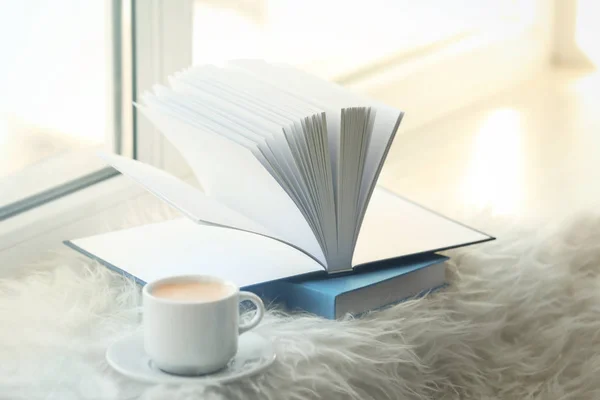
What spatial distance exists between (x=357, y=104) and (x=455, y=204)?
20.5 inches

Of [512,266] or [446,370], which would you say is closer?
[446,370]

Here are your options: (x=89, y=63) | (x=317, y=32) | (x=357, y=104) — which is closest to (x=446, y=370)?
(x=357, y=104)

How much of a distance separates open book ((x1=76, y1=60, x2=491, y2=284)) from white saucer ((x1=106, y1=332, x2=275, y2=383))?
12 cm

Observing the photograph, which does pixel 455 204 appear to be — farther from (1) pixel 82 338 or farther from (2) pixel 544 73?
(2) pixel 544 73

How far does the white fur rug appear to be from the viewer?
2.32 feet

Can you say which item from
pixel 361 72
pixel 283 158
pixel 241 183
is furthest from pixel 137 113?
pixel 361 72

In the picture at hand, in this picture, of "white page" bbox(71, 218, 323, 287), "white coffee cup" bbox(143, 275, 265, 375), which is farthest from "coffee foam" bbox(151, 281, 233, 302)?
"white page" bbox(71, 218, 323, 287)

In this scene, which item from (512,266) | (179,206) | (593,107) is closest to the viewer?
(179,206)

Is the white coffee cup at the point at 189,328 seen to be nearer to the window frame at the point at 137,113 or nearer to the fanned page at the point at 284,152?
the fanned page at the point at 284,152

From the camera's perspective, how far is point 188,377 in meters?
0.68

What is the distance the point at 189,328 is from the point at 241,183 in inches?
11.0

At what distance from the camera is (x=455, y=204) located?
4.42ft

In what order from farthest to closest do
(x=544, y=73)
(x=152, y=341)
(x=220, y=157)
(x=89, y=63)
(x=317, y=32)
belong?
1. (x=544, y=73)
2. (x=317, y=32)
3. (x=89, y=63)
4. (x=220, y=157)
5. (x=152, y=341)

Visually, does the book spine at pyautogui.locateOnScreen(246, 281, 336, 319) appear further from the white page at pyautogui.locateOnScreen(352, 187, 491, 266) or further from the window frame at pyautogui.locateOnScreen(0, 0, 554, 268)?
the window frame at pyautogui.locateOnScreen(0, 0, 554, 268)
